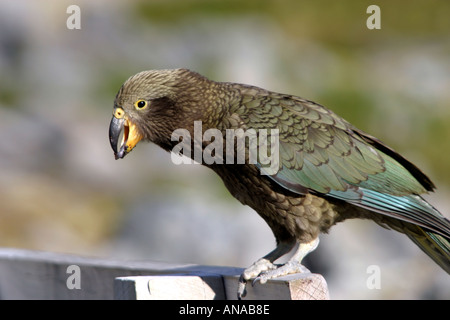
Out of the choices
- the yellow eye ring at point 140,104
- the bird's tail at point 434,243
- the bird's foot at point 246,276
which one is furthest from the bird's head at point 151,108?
the bird's tail at point 434,243

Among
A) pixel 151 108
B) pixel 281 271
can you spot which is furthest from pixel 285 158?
pixel 151 108

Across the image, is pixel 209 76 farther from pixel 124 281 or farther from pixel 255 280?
pixel 124 281

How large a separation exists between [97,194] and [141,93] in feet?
22.2

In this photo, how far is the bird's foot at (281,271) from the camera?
401 cm

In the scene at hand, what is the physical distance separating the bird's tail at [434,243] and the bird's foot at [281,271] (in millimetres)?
1004

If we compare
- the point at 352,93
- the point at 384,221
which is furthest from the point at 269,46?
the point at 384,221

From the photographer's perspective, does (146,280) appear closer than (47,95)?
Yes

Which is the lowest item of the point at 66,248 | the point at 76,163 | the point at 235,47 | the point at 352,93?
the point at 66,248

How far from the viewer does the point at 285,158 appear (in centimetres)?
468

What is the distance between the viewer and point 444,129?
13141mm

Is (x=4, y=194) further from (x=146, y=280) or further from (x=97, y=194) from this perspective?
(x=146, y=280)

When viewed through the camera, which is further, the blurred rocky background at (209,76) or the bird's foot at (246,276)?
the blurred rocky background at (209,76)

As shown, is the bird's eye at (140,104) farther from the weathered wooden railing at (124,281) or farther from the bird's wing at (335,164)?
the weathered wooden railing at (124,281)

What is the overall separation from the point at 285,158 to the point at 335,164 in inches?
15.3
